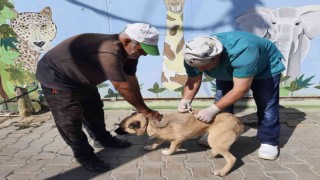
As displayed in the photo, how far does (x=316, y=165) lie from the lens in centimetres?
384

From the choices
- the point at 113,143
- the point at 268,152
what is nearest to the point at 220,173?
the point at 268,152

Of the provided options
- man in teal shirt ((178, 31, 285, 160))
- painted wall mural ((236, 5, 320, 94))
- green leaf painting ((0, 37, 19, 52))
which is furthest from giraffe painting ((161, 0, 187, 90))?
green leaf painting ((0, 37, 19, 52))

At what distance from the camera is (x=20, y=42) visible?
604 centimetres

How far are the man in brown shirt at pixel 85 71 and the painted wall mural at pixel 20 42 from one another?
2746mm

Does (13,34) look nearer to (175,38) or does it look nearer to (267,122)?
(175,38)

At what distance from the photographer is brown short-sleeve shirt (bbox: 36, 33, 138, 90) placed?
313cm

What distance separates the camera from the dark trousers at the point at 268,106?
13.0 feet

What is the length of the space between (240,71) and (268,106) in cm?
91

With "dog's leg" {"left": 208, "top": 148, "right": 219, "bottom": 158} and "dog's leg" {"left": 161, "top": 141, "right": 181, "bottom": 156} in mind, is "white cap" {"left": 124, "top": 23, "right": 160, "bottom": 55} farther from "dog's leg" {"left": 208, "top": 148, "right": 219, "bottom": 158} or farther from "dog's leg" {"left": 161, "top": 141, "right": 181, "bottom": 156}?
"dog's leg" {"left": 208, "top": 148, "right": 219, "bottom": 158}

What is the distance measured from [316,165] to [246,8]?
315 centimetres

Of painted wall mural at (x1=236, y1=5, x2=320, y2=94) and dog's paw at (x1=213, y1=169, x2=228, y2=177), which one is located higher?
painted wall mural at (x1=236, y1=5, x2=320, y2=94)

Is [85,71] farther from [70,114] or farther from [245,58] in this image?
[245,58]

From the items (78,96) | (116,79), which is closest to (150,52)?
(116,79)

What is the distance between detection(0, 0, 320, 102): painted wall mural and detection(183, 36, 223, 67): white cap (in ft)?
8.44
